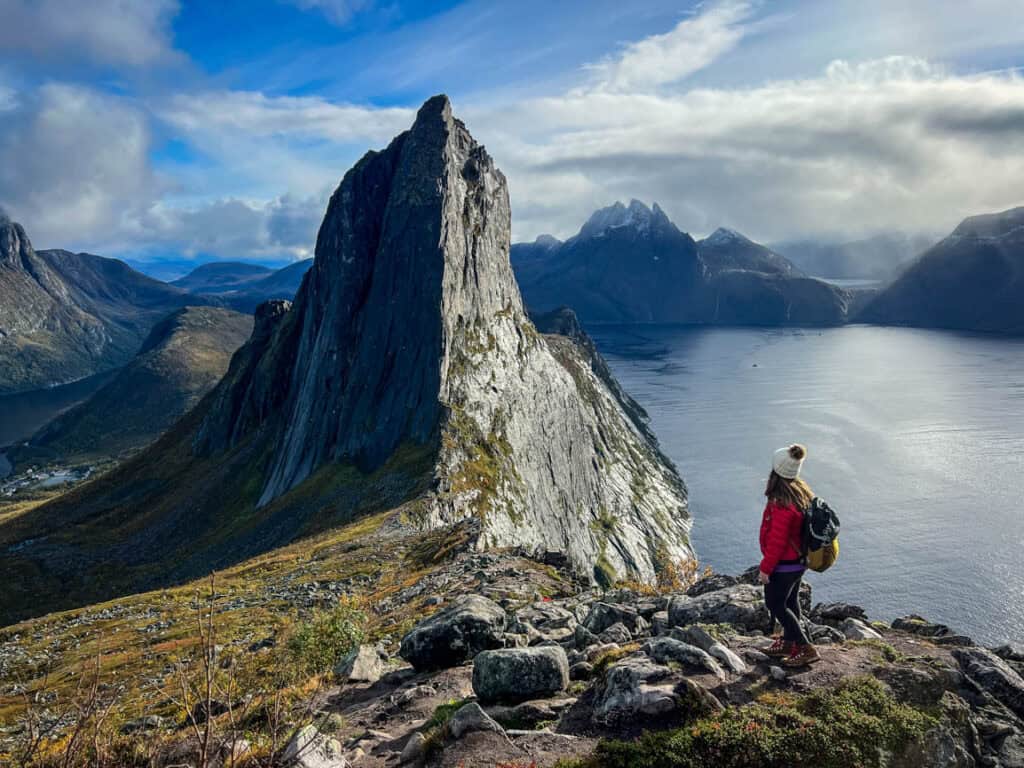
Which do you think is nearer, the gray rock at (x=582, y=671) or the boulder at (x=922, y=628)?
Result: the gray rock at (x=582, y=671)

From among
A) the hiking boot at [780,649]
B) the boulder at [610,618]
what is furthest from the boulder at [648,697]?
the boulder at [610,618]

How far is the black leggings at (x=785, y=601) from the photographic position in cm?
1394

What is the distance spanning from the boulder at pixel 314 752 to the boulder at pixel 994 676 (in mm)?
14089

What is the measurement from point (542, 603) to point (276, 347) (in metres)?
107

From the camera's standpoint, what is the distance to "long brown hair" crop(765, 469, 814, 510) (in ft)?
45.6

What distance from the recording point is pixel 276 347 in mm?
120312

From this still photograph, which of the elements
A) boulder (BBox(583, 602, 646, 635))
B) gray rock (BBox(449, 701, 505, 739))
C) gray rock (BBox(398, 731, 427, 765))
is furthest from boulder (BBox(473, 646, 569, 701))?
boulder (BBox(583, 602, 646, 635))

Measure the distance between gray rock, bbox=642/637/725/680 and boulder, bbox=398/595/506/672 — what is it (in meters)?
5.63

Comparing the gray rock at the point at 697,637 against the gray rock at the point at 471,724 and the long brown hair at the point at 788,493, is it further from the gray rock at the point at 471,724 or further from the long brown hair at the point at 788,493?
the gray rock at the point at 471,724

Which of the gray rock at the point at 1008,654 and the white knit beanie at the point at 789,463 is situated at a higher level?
the white knit beanie at the point at 789,463

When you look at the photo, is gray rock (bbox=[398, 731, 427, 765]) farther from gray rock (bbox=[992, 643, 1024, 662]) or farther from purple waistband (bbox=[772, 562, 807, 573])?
gray rock (bbox=[992, 643, 1024, 662])

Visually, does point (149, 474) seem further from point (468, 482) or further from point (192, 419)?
point (468, 482)

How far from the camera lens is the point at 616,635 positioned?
19.4 metres

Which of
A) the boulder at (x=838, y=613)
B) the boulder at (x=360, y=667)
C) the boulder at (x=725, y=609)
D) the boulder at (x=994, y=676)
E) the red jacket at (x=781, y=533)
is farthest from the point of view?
the boulder at (x=838, y=613)
